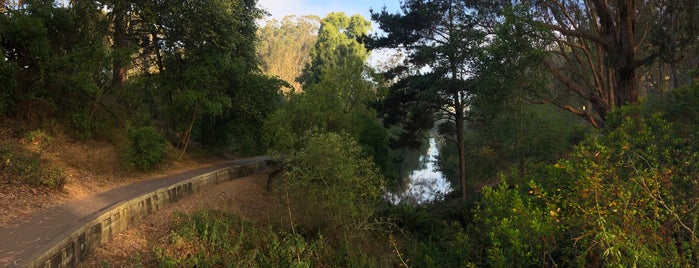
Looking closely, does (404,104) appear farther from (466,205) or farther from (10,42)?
(10,42)

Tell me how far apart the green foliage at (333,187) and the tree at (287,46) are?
29079 mm

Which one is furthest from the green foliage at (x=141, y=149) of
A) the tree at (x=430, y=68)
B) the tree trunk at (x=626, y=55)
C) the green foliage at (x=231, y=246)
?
the tree trunk at (x=626, y=55)

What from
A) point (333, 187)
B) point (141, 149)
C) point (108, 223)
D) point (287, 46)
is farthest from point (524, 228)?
point (287, 46)

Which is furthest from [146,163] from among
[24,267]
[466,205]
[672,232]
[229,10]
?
[672,232]

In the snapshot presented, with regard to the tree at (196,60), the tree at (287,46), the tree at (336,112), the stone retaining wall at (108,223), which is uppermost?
the tree at (287,46)

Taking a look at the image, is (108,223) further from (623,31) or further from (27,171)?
(623,31)

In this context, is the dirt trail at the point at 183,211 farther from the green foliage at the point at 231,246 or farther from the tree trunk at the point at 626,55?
the tree trunk at the point at 626,55

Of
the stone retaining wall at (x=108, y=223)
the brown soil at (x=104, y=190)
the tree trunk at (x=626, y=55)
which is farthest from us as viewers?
the tree trunk at (x=626, y=55)

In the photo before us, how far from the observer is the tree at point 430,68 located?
A: 20.1 meters

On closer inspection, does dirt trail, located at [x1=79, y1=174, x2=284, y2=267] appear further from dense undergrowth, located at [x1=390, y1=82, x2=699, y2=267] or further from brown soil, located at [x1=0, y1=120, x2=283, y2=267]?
dense undergrowth, located at [x1=390, y1=82, x2=699, y2=267]

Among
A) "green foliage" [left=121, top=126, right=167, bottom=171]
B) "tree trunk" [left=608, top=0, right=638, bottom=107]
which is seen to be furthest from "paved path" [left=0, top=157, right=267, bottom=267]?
"tree trunk" [left=608, top=0, right=638, bottom=107]

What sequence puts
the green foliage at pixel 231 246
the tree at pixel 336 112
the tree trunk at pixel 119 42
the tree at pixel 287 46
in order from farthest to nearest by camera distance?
the tree at pixel 287 46
the tree at pixel 336 112
the tree trunk at pixel 119 42
the green foliage at pixel 231 246

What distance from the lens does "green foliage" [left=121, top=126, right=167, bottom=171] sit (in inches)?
609

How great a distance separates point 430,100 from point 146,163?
12050 mm
